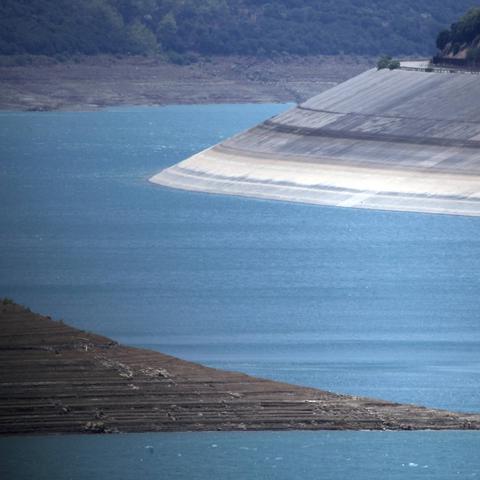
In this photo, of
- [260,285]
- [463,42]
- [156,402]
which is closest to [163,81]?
[463,42]

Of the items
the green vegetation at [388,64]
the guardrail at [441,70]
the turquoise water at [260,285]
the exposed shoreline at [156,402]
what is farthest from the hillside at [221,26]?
the exposed shoreline at [156,402]

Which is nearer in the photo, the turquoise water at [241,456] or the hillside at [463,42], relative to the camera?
the turquoise water at [241,456]

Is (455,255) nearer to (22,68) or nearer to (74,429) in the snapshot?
(74,429)

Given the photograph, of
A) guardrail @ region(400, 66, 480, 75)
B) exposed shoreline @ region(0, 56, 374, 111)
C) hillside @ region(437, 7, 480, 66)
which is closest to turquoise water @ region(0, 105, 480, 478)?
guardrail @ region(400, 66, 480, 75)

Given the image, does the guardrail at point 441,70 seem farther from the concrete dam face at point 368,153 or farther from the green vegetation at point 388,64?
the green vegetation at point 388,64

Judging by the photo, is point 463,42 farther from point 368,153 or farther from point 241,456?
point 241,456
